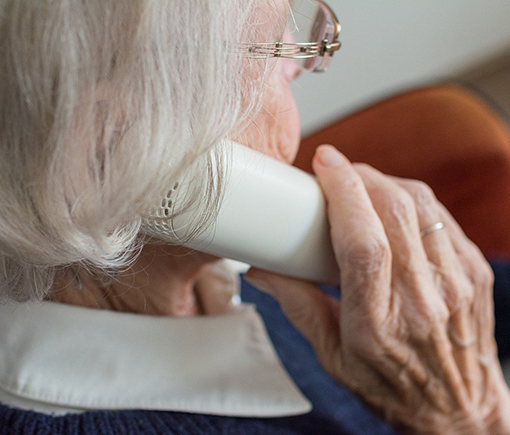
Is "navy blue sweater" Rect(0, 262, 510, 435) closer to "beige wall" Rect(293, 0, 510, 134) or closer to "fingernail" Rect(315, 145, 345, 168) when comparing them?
"fingernail" Rect(315, 145, 345, 168)

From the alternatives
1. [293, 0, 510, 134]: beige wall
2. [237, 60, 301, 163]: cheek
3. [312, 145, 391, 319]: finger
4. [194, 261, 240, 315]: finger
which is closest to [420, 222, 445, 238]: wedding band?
[312, 145, 391, 319]: finger

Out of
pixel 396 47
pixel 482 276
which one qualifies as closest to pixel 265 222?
pixel 482 276

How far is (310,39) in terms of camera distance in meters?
0.60

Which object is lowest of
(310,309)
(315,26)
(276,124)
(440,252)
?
(310,309)

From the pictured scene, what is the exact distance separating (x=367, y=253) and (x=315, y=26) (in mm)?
281

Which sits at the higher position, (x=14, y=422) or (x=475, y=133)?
(x=475, y=133)

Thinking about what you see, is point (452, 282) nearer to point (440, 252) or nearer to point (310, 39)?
point (440, 252)

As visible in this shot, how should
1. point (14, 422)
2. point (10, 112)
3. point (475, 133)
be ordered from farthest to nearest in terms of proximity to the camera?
point (475, 133)
point (14, 422)
point (10, 112)

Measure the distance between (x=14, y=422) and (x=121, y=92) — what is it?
362mm

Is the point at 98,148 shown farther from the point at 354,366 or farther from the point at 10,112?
the point at 354,366

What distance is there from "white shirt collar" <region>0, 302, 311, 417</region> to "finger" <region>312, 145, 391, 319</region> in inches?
6.7

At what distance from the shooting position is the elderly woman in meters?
0.34

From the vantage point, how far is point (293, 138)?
1.98 feet

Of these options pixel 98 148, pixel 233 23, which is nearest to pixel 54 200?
pixel 98 148
